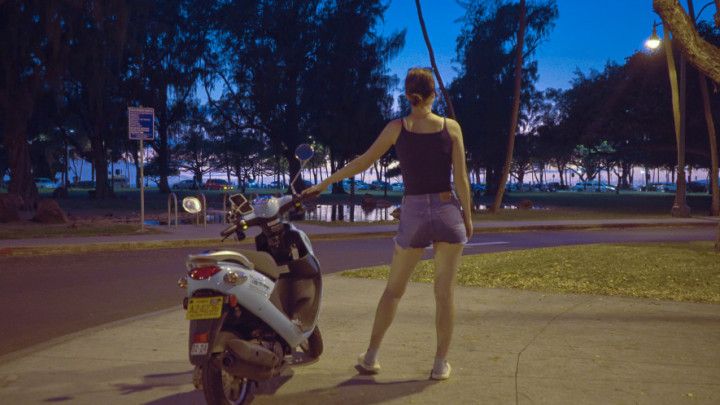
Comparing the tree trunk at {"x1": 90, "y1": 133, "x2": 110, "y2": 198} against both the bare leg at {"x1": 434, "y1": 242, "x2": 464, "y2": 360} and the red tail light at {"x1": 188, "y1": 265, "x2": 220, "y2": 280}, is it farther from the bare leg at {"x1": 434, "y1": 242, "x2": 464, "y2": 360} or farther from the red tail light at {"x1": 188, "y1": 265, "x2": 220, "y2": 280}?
the red tail light at {"x1": 188, "y1": 265, "x2": 220, "y2": 280}

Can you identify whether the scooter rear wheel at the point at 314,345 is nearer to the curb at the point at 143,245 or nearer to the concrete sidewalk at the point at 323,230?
the curb at the point at 143,245

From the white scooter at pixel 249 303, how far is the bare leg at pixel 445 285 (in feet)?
2.88

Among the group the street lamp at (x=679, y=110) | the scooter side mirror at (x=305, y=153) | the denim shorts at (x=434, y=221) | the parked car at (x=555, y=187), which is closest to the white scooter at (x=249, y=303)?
the denim shorts at (x=434, y=221)

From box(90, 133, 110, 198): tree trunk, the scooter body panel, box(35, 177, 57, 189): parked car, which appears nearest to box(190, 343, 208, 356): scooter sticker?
the scooter body panel

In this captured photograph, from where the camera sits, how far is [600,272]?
1041cm

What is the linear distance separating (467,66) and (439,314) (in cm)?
5169

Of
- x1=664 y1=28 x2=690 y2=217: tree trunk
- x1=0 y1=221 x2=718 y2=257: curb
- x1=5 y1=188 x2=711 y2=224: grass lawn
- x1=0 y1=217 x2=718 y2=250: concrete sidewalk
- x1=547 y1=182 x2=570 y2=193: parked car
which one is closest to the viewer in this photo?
x1=0 y1=221 x2=718 y2=257: curb

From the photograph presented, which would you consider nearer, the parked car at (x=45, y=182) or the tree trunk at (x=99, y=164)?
the tree trunk at (x=99, y=164)

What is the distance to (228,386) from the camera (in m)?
4.55

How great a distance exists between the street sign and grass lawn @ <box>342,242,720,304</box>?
869 centimetres

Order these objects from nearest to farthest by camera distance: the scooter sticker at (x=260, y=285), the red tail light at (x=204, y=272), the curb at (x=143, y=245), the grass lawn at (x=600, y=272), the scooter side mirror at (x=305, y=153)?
the red tail light at (x=204, y=272) < the scooter sticker at (x=260, y=285) < the scooter side mirror at (x=305, y=153) < the grass lawn at (x=600, y=272) < the curb at (x=143, y=245)

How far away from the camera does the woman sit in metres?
4.95

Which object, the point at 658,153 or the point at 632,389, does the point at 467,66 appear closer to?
the point at 658,153

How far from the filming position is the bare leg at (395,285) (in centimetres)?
511
